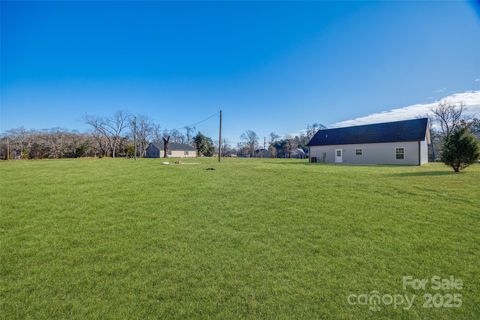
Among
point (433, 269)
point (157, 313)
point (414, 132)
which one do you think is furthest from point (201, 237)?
point (414, 132)

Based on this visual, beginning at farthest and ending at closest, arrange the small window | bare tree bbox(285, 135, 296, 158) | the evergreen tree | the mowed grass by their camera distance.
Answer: bare tree bbox(285, 135, 296, 158) < the small window < the evergreen tree < the mowed grass

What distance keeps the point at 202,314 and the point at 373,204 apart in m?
6.20

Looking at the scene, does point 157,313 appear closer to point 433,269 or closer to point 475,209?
point 433,269

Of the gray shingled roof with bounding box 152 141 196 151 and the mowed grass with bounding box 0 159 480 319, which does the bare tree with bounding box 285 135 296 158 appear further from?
the mowed grass with bounding box 0 159 480 319

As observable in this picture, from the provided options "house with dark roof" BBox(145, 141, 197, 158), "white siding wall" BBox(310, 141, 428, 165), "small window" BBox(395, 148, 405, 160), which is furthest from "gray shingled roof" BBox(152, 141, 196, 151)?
"small window" BBox(395, 148, 405, 160)

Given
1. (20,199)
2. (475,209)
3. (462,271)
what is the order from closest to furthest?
(462,271) < (475,209) < (20,199)

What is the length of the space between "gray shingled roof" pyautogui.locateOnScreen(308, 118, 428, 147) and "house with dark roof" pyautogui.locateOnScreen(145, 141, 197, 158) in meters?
40.0

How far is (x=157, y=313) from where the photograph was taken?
2.89 m

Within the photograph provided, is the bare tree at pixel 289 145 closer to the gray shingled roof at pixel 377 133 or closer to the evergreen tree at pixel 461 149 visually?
the gray shingled roof at pixel 377 133

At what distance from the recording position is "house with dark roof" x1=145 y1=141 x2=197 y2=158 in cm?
5853

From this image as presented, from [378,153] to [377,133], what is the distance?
2906 millimetres

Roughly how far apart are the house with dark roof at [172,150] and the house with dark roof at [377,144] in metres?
40.0

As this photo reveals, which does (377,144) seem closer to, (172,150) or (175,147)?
(172,150)

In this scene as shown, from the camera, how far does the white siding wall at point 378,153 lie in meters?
22.4
